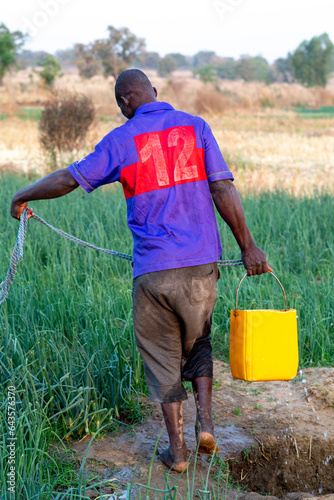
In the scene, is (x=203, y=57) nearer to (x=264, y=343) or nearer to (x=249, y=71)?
(x=249, y=71)

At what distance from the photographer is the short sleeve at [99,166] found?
93.0 inches

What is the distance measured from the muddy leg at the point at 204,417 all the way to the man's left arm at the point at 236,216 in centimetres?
59

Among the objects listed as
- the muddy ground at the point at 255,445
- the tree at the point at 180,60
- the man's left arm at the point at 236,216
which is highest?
the tree at the point at 180,60

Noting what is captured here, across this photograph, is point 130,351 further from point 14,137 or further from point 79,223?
point 14,137

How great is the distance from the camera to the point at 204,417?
8.21 ft

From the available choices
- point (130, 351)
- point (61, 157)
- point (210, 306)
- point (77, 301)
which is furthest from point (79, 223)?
point (61, 157)

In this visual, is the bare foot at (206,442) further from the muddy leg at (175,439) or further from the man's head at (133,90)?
the man's head at (133,90)

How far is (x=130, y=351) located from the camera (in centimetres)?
326

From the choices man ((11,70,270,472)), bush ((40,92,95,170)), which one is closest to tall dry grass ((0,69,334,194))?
bush ((40,92,95,170))

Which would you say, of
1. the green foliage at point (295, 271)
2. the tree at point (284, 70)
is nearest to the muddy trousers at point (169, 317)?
the green foliage at point (295, 271)

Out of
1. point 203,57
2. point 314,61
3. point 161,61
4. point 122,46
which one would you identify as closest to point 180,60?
point 203,57

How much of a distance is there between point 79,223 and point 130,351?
3.00 meters

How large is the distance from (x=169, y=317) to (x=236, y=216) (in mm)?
538

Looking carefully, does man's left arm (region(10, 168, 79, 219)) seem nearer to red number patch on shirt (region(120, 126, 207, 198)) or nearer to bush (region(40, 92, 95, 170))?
red number patch on shirt (region(120, 126, 207, 198))
